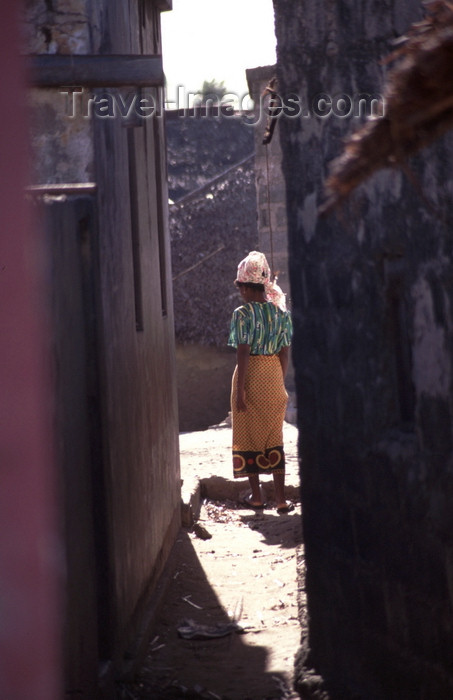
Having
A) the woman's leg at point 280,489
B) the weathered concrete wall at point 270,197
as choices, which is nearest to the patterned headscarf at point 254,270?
the woman's leg at point 280,489

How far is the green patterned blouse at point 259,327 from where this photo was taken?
265 inches

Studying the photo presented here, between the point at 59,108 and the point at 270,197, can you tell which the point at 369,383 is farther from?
the point at 270,197

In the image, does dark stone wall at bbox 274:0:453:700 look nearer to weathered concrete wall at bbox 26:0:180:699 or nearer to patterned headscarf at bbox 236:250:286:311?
weathered concrete wall at bbox 26:0:180:699

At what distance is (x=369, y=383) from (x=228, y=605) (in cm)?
235

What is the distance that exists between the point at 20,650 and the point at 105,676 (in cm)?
50

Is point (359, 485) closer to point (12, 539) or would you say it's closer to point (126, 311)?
point (12, 539)

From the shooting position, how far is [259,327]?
265 inches

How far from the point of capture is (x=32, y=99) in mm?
3521

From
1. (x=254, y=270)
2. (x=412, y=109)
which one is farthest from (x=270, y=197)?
(x=412, y=109)

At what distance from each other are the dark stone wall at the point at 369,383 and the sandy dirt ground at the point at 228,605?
490 millimetres

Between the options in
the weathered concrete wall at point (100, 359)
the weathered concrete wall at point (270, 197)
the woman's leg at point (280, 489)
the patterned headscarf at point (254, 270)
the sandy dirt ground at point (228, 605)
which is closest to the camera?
the weathered concrete wall at point (100, 359)

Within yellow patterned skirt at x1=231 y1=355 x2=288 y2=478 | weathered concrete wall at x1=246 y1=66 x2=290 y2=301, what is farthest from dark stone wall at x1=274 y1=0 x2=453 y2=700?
weathered concrete wall at x1=246 y1=66 x2=290 y2=301

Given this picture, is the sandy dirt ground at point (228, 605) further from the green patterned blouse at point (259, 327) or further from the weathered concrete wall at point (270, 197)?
the weathered concrete wall at point (270, 197)

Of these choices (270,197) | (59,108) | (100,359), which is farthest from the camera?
(270,197)
